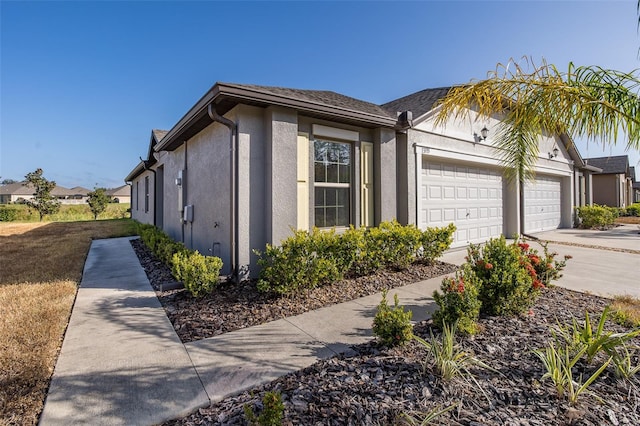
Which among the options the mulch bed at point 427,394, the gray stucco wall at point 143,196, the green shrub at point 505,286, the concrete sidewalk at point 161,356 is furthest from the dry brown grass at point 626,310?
the gray stucco wall at point 143,196

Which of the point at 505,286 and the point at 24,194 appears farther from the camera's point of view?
the point at 24,194

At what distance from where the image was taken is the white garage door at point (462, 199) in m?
8.36

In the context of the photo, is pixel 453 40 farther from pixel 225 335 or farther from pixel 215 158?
pixel 225 335

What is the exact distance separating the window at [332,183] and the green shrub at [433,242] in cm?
181

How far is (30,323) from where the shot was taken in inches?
155

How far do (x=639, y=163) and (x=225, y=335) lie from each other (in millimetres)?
5096

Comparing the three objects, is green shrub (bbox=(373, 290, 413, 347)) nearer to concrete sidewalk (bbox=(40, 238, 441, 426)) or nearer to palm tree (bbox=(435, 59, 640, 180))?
concrete sidewalk (bbox=(40, 238, 441, 426))

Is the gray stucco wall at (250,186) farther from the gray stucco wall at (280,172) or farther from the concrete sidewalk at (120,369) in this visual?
the concrete sidewalk at (120,369)

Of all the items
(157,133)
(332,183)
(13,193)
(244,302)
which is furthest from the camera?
(13,193)

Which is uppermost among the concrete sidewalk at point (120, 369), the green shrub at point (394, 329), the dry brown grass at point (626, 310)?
the green shrub at point (394, 329)

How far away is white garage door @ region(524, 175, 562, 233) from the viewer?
12.1m

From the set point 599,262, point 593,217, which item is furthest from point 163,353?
point 593,217

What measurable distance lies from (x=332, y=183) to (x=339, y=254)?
1792 mm

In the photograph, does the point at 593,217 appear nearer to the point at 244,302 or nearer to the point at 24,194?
the point at 244,302
